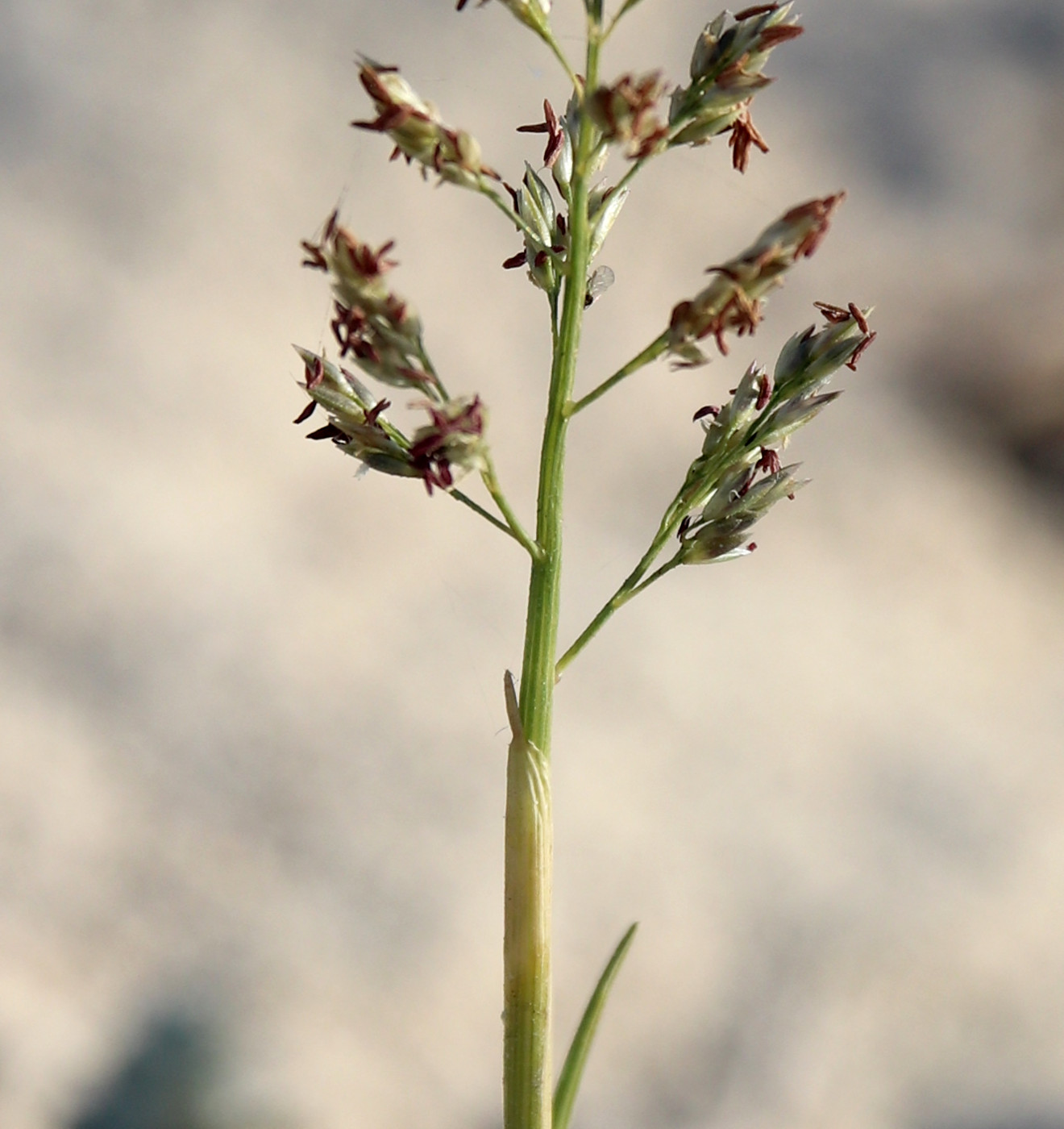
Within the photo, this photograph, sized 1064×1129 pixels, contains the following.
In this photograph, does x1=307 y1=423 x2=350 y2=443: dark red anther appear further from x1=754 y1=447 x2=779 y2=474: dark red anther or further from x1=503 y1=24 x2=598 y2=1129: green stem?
x1=754 y1=447 x2=779 y2=474: dark red anther

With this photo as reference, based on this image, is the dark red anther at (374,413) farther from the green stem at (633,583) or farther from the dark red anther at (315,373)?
the green stem at (633,583)

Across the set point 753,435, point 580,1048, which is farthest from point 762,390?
point 580,1048

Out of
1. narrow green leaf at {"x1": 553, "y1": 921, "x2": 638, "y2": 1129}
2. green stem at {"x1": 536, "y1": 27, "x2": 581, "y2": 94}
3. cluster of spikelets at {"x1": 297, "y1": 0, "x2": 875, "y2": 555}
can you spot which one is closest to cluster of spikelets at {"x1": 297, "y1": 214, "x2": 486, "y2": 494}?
cluster of spikelets at {"x1": 297, "y1": 0, "x2": 875, "y2": 555}

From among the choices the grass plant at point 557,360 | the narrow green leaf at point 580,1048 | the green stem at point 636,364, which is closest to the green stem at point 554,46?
the grass plant at point 557,360

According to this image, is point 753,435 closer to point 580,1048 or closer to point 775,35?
point 775,35

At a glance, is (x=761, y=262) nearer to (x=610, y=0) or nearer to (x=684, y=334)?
(x=684, y=334)

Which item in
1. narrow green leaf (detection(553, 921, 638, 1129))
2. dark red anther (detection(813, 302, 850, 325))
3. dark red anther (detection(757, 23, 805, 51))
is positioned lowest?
narrow green leaf (detection(553, 921, 638, 1129))

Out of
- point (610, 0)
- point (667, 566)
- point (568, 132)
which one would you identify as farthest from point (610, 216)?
point (610, 0)
